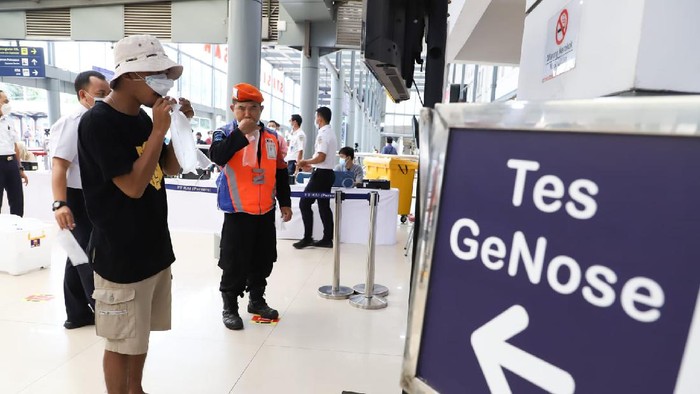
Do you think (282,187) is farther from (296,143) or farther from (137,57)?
(296,143)

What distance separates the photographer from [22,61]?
9.77m

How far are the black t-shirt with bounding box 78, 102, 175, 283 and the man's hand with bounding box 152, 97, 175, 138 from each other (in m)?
0.10

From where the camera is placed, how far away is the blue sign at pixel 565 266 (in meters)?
0.47

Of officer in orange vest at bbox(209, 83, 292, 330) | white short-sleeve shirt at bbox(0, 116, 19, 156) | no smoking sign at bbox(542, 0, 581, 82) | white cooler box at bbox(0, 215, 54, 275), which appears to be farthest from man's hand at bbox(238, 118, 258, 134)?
white short-sleeve shirt at bbox(0, 116, 19, 156)

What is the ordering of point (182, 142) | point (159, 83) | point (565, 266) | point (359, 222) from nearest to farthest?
point (565, 266) → point (159, 83) → point (182, 142) → point (359, 222)

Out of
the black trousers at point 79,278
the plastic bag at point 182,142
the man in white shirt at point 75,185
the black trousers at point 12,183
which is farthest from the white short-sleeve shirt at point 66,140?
the black trousers at point 12,183

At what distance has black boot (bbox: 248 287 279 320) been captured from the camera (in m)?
2.92

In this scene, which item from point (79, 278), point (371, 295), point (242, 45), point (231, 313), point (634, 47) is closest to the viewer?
point (634, 47)

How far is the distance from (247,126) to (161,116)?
39.1 inches

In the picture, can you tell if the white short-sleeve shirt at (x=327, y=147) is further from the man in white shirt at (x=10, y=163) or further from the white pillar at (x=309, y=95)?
the white pillar at (x=309, y=95)

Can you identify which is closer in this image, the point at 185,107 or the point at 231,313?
the point at 185,107

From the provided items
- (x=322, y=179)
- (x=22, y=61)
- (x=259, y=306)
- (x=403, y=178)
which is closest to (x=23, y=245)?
(x=259, y=306)

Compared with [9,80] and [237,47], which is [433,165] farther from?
[9,80]

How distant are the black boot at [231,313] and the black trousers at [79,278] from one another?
0.76 m
